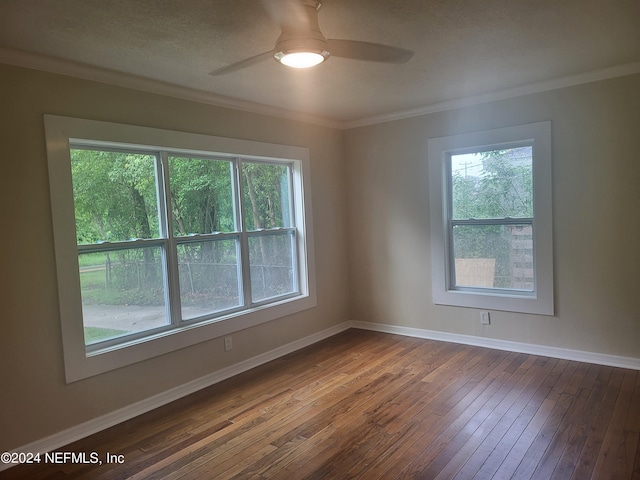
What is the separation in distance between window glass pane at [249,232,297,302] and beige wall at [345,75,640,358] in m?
1.24

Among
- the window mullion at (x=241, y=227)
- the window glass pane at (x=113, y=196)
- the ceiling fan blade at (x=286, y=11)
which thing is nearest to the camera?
the ceiling fan blade at (x=286, y=11)

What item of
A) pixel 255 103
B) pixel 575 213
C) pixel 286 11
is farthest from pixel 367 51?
pixel 575 213

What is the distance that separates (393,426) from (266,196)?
2.42 m

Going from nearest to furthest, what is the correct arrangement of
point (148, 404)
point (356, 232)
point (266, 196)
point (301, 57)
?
1. point (301, 57)
2. point (148, 404)
3. point (266, 196)
4. point (356, 232)

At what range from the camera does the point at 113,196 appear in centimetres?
310

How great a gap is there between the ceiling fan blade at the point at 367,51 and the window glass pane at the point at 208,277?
206cm

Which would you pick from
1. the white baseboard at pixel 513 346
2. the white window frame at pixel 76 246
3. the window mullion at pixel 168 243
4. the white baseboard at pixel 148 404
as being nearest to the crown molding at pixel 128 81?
the white window frame at pixel 76 246

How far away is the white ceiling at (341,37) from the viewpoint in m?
2.15

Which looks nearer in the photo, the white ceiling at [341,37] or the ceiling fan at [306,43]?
the ceiling fan at [306,43]

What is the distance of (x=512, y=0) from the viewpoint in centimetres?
216

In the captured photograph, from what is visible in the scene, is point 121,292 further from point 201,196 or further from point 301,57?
point 301,57

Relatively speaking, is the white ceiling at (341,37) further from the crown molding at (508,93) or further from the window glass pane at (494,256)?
the window glass pane at (494,256)

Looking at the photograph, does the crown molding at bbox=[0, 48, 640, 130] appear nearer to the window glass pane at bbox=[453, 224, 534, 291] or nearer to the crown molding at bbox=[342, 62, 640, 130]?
the crown molding at bbox=[342, 62, 640, 130]

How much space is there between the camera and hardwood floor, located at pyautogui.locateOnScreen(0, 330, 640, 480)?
2.33 m
